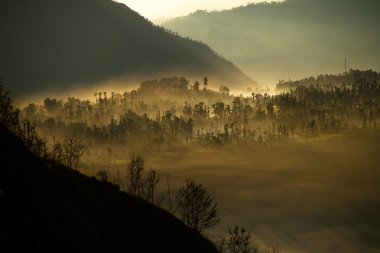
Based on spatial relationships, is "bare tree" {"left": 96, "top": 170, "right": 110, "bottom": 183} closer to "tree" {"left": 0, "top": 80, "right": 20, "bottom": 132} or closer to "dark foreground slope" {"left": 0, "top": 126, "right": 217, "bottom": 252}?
"dark foreground slope" {"left": 0, "top": 126, "right": 217, "bottom": 252}

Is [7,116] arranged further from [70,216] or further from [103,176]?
[70,216]

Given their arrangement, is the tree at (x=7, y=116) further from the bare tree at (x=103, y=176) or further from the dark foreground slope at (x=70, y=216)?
the bare tree at (x=103, y=176)

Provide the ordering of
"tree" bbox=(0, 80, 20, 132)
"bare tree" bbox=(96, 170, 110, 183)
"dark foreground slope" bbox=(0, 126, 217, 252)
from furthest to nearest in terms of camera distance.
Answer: "tree" bbox=(0, 80, 20, 132) < "bare tree" bbox=(96, 170, 110, 183) < "dark foreground slope" bbox=(0, 126, 217, 252)

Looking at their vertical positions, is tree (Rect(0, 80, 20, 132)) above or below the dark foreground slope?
above

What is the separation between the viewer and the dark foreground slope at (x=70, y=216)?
30.8 m

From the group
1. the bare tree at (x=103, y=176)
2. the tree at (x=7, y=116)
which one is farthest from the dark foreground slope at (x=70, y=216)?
the tree at (x=7, y=116)

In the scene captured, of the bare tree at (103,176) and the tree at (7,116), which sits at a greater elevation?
the tree at (7,116)

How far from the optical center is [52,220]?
3634 centimetres

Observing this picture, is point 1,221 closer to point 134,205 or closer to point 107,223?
point 107,223

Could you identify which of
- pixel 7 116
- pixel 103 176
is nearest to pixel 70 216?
pixel 7 116

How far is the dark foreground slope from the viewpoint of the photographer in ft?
101

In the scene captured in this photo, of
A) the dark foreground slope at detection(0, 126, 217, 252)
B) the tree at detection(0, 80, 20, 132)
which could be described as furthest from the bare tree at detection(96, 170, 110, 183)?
the tree at detection(0, 80, 20, 132)

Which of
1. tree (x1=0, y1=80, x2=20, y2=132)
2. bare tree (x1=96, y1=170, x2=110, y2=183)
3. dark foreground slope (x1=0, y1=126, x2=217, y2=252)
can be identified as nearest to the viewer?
dark foreground slope (x1=0, y1=126, x2=217, y2=252)

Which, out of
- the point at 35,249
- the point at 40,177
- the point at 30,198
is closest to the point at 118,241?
the point at 40,177
